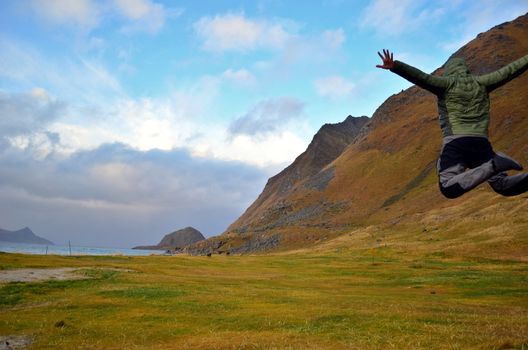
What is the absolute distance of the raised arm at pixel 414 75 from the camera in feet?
28.3

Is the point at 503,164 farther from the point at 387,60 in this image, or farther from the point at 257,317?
the point at 257,317

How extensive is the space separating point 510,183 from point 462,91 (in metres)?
2.16

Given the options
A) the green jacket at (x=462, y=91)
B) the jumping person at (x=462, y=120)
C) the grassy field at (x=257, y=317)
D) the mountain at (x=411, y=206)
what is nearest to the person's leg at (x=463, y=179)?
the jumping person at (x=462, y=120)

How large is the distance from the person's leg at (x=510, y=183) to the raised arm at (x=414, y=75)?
214 cm

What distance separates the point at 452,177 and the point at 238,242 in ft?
521

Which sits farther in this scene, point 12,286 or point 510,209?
point 510,209

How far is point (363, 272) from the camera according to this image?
54.1 metres

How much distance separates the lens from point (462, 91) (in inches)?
348

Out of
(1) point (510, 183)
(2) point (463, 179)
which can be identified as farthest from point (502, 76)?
(2) point (463, 179)

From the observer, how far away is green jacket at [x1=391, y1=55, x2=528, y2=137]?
8688mm

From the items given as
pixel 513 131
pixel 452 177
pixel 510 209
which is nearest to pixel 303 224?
pixel 513 131

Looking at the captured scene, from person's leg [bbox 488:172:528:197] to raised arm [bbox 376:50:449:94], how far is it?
7.03 feet

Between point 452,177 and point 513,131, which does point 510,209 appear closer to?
point 513,131

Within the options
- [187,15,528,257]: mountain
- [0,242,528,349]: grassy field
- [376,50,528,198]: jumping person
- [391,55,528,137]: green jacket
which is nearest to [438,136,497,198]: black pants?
[376,50,528,198]: jumping person
